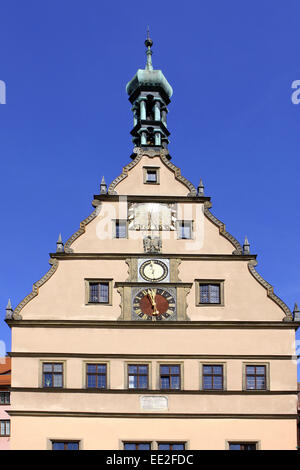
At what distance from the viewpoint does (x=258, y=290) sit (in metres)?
26.5

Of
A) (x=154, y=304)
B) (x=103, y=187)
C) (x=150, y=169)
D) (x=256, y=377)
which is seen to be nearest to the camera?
(x=256, y=377)

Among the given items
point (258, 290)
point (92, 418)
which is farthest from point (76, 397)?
point (258, 290)

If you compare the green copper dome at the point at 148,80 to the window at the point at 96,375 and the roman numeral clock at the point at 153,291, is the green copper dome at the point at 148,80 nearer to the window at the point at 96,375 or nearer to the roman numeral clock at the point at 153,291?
the roman numeral clock at the point at 153,291

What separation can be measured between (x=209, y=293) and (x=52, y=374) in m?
5.59

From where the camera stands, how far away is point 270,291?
26.5 meters

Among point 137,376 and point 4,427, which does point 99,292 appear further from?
point 4,427

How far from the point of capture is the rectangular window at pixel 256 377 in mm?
25594

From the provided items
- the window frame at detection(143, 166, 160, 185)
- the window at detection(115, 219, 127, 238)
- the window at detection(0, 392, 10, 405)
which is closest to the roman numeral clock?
the window at detection(115, 219, 127, 238)

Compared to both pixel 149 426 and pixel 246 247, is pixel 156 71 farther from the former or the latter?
pixel 149 426

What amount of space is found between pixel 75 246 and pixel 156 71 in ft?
29.9

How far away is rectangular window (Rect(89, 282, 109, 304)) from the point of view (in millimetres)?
26172

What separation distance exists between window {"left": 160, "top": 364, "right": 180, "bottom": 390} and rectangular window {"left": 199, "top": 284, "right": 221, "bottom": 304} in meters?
2.39

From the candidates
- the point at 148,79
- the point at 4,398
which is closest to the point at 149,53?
the point at 148,79

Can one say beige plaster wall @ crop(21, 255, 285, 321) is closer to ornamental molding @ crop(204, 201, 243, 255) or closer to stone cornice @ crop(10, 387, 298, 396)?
ornamental molding @ crop(204, 201, 243, 255)
